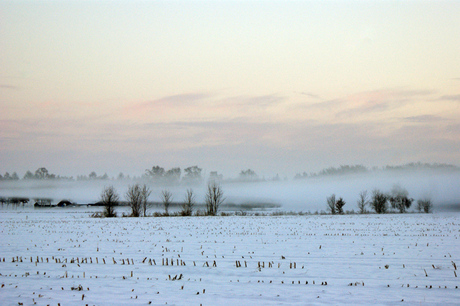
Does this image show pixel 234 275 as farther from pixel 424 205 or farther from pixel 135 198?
pixel 424 205

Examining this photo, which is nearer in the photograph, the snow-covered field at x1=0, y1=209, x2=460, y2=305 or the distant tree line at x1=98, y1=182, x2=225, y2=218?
the snow-covered field at x1=0, y1=209, x2=460, y2=305

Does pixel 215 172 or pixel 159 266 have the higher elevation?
pixel 215 172

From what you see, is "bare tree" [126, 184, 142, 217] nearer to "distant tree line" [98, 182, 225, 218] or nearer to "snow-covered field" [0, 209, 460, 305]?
"distant tree line" [98, 182, 225, 218]

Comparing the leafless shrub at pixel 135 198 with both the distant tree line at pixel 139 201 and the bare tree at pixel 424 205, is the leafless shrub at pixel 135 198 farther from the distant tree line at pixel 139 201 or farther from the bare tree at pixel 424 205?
the bare tree at pixel 424 205

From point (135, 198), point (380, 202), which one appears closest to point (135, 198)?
point (135, 198)

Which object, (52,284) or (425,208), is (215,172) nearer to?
(425,208)

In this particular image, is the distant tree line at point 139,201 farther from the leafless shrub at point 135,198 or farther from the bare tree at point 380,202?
the bare tree at point 380,202

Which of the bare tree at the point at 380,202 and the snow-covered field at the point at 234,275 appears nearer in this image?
the snow-covered field at the point at 234,275

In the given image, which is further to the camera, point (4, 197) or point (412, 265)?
point (4, 197)

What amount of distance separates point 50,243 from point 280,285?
17.5m

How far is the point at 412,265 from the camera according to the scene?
617 inches

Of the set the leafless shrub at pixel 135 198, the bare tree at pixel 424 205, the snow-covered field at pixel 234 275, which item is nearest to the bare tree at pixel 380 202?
the bare tree at pixel 424 205

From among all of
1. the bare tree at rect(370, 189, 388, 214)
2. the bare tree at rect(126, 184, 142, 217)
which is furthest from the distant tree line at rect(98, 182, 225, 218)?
the bare tree at rect(370, 189, 388, 214)

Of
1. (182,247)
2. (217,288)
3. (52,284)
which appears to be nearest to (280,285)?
(217,288)
